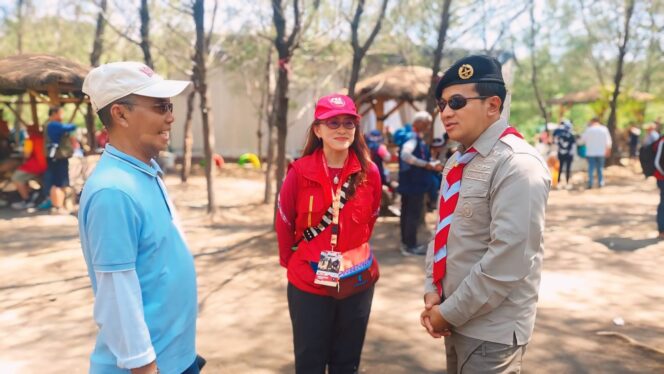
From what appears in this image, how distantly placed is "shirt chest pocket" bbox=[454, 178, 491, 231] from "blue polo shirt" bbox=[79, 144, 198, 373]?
107 centimetres

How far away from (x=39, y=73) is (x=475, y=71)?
904cm

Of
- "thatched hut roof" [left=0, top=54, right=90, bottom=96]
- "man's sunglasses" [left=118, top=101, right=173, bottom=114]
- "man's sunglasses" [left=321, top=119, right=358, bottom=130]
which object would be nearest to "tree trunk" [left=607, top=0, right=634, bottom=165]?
"thatched hut roof" [left=0, top=54, right=90, bottom=96]

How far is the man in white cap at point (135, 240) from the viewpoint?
1.62m

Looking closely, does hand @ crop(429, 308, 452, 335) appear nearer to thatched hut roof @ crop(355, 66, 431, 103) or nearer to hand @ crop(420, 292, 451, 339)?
hand @ crop(420, 292, 451, 339)

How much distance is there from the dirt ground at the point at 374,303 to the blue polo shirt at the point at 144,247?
182 centimetres

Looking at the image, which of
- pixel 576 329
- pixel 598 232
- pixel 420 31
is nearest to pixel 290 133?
pixel 420 31

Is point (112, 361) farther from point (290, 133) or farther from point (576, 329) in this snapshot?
point (290, 133)

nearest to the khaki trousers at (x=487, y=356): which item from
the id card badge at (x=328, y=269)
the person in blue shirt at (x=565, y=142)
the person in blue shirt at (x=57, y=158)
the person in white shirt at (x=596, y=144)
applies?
the id card badge at (x=328, y=269)

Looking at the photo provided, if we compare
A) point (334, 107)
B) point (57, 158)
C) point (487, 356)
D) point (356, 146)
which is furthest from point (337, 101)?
point (57, 158)

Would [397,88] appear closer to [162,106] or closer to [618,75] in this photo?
[618,75]

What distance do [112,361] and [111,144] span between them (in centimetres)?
75

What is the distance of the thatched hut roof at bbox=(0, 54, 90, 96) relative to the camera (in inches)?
347

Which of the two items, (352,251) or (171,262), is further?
(352,251)

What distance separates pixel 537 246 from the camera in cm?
185
